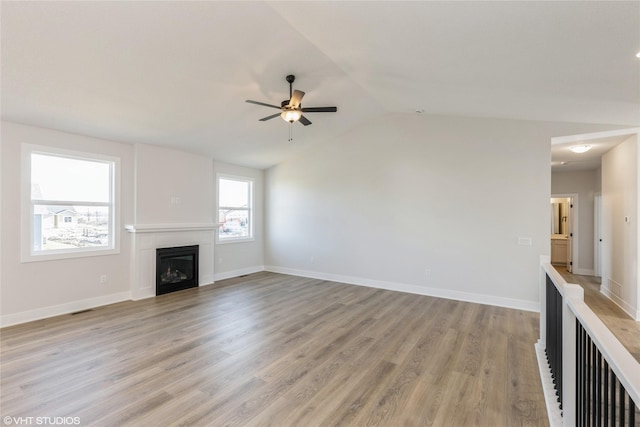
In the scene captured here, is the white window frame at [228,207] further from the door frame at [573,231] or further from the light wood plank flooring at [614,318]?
the door frame at [573,231]

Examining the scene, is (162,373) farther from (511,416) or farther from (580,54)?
(580,54)

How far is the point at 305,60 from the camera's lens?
353 cm

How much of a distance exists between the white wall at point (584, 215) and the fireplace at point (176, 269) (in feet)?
28.6

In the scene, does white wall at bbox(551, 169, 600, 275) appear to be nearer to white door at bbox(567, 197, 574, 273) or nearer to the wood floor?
white door at bbox(567, 197, 574, 273)

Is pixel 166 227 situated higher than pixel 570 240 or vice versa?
pixel 166 227

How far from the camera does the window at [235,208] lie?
22.0 ft

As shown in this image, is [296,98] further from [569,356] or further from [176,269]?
[176,269]

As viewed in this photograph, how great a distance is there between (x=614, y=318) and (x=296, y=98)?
520 cm

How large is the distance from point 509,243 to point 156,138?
5.95 m

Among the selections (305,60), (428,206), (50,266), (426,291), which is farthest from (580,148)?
(50,266)

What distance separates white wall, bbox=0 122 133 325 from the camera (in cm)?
379

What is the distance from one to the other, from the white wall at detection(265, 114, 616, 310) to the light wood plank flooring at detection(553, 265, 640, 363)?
850 millimetres

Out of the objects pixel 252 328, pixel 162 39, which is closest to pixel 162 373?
pixel 252 328

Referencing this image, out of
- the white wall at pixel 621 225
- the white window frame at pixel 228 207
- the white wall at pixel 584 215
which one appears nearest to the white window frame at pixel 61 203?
the white window frame at pixel 228 207
